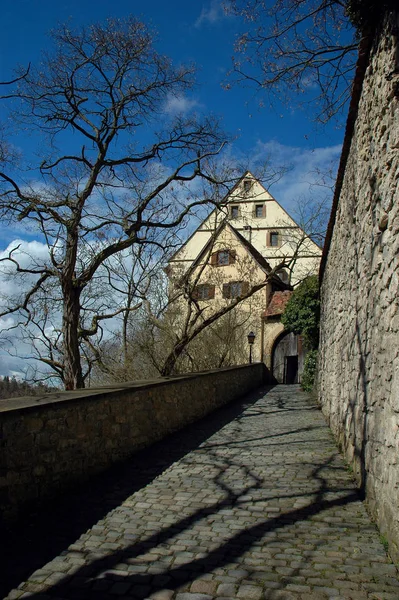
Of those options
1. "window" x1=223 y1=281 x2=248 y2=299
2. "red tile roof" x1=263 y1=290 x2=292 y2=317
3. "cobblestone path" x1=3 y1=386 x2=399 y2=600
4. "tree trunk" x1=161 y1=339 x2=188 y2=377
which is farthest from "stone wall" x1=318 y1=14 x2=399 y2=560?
"red tile roof" x1=263 y1=290 x2=292 y2=317

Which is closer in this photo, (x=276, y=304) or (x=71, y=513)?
(x=71, y=513)

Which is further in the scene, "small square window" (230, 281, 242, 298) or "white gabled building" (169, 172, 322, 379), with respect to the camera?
"small square window" (230, 281, 242, 298)

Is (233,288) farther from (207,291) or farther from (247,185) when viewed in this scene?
(247,185)

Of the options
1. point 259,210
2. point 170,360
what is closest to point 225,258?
point 170,360

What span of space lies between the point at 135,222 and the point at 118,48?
3.87m

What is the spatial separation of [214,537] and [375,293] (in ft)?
8.43

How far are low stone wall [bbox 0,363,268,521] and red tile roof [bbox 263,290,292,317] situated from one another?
16954mm

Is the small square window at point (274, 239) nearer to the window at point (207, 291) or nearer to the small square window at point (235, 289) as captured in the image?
the window at point (207, 291)

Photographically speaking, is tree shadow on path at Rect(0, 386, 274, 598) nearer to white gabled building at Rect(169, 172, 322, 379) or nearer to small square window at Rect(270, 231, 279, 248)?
white gabled building at Rect(169, 172, 322, 379)

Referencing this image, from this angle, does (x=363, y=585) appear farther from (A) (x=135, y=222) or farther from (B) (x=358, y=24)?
(A) (x=135, y=222)

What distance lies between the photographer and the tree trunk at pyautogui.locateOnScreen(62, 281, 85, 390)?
36.0ft

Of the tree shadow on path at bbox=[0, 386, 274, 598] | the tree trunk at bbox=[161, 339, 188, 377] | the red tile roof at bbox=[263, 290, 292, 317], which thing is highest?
the red tile roof at bbox=[263, 290, 292, 317]

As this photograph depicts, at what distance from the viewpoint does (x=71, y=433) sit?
5523 millimetres

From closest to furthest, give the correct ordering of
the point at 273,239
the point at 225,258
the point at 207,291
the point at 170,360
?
the point at 170,360 < the point at 225,258 < the point at 207,291 < the point at 273,239
